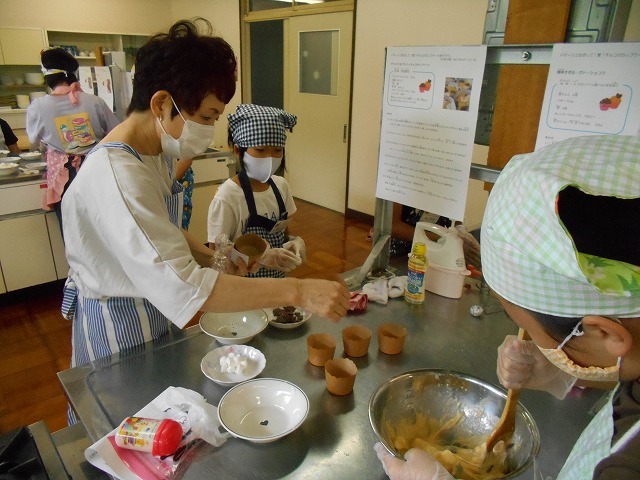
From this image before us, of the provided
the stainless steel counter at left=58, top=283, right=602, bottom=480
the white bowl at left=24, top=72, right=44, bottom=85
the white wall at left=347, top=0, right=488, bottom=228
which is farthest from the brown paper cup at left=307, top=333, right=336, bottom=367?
the white bowl at left=24, top=72, right=44, bottom=85

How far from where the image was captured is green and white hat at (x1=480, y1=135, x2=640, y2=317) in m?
0.50

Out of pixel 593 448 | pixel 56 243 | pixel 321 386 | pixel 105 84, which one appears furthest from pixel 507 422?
pixel 105 84

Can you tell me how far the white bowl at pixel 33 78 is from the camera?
6000 mm

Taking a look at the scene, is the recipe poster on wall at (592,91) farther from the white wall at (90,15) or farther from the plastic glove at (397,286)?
the white wall at (90,15)

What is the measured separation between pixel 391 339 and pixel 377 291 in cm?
32

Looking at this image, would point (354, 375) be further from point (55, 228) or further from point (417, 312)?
point (55, 228)

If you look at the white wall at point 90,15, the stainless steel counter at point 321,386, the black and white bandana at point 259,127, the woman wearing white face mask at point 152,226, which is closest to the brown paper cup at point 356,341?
the stainless steel counter at point 321,386

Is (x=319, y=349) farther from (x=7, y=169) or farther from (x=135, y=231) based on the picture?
(x=7, y=169)

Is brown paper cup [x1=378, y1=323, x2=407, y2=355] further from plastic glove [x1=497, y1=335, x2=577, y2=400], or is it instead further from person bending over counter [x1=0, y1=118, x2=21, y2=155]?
person bending over counter [x1=0, y1=118, x2=21, y2=155]

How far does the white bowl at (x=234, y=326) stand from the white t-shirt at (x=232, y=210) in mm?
490

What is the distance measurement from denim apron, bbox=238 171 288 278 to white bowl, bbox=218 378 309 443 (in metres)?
0.78

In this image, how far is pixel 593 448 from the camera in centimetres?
66

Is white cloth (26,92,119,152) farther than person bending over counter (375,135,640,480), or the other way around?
white cloth (26,92,119,152)

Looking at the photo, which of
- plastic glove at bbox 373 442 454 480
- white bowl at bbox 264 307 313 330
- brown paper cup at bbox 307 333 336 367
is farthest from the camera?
white bowl at bbox 264 307 313 330
